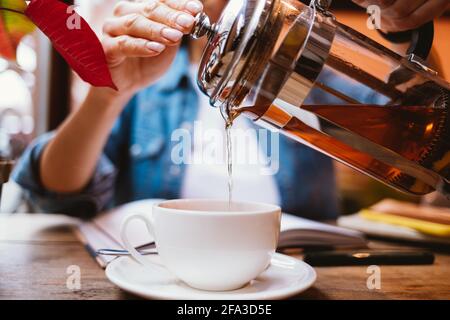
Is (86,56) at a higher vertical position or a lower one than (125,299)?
higher

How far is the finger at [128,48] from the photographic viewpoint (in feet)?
1.87

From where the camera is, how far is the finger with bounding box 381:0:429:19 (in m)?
0.50

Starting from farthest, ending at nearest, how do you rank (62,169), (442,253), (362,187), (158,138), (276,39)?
(362,187), (158,138), (62,169), (442,253), (276,39)

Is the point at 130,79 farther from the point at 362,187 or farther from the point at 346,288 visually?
the point at 362,187

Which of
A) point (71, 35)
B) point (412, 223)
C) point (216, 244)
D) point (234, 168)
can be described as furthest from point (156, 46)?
point (234, 168)

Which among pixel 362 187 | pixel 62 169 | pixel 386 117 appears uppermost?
pixel 386 117

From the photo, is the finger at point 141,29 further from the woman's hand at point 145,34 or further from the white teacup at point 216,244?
the white teacup at point 216,244

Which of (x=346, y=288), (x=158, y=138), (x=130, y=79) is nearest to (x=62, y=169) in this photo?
(x=130, y=79)

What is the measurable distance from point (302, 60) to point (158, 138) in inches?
40.2

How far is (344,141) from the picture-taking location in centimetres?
45

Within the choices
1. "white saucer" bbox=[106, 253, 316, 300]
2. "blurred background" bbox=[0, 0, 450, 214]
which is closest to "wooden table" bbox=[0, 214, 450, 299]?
"white saucer" bbox=[106, 253, 316, 300]

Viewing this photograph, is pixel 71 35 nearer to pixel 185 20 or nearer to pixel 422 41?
pixel 185 20

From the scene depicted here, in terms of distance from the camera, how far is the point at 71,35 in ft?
1.46

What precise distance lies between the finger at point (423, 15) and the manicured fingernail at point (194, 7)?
22cm
